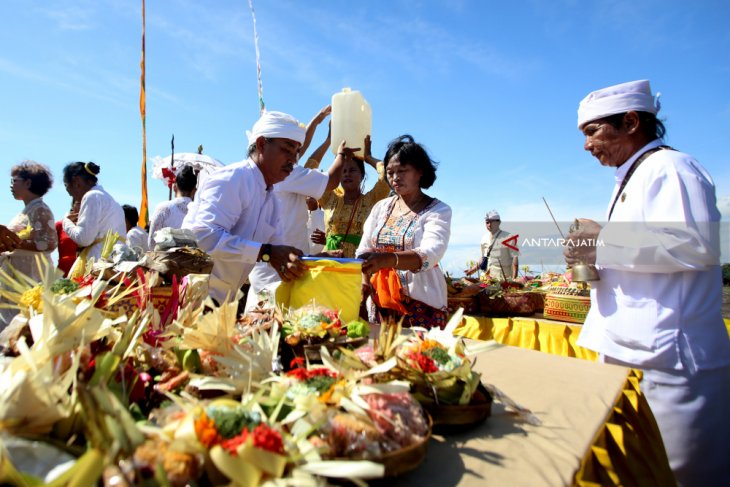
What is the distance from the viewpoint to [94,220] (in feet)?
12.3

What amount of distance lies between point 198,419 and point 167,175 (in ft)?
19.8

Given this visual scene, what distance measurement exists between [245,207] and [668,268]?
192cm

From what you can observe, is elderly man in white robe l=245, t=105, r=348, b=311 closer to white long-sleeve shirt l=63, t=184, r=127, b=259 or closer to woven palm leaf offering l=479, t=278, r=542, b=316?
white long-sleeve shirt l=63, t=184, r=127, b=259

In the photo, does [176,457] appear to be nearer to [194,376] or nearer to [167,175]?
[194,376]

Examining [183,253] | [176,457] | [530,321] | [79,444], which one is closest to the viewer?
[176,457]

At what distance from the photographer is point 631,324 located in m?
1.83

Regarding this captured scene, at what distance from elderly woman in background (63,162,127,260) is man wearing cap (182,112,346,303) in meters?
1.89

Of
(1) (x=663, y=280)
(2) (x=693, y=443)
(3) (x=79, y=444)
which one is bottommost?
(2) (x=693, y=443)

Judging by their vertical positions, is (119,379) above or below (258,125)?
below

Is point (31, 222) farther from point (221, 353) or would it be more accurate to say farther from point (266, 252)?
point (221, 353)

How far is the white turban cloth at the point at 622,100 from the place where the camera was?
1943 millimetres

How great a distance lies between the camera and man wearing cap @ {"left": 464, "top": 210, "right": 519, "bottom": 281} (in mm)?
7414

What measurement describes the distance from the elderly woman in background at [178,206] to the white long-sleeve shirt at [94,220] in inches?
20.3

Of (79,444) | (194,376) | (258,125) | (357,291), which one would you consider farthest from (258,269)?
(79,444)
